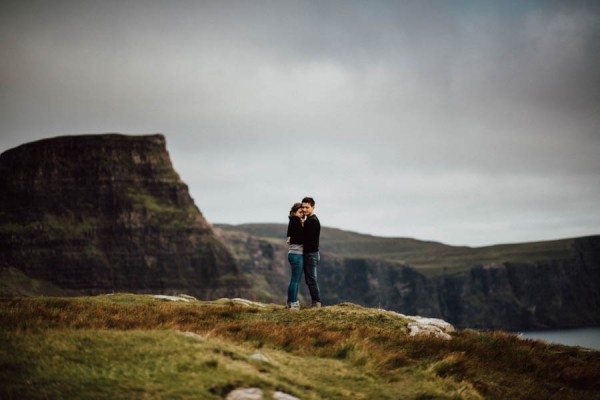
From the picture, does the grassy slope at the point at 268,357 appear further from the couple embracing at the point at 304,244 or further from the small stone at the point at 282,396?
the couple embracing at the point at 304,244

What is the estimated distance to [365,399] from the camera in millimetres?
10344

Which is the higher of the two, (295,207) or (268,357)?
(295,207)

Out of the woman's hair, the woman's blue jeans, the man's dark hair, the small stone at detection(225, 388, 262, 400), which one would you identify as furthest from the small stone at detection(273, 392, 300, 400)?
the woman's hair

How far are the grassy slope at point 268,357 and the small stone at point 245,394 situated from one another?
15 centimetres

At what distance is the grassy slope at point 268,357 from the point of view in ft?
30.5

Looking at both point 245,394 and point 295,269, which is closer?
point 245,394

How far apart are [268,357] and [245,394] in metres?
2.57

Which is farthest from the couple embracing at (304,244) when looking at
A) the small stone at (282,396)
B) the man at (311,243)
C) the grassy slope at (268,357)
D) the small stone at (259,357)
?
the small stone at (282,396)

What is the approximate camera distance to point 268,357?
11742 mm

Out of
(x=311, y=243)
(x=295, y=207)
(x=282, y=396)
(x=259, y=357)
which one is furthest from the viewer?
(x=295, y=207)

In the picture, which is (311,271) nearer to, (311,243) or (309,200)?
(311,243)

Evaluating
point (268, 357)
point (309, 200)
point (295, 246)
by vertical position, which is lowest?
point (268, 357)

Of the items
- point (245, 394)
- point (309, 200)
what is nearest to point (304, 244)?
point (309, 200)

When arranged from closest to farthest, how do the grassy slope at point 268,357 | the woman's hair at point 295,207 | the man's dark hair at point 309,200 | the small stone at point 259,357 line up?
1. the grassy slope at point 268,357
2. the small stone at point 259,357
3. the man's dark hair at point 309,200
4. the woman's hair at point 295,207
